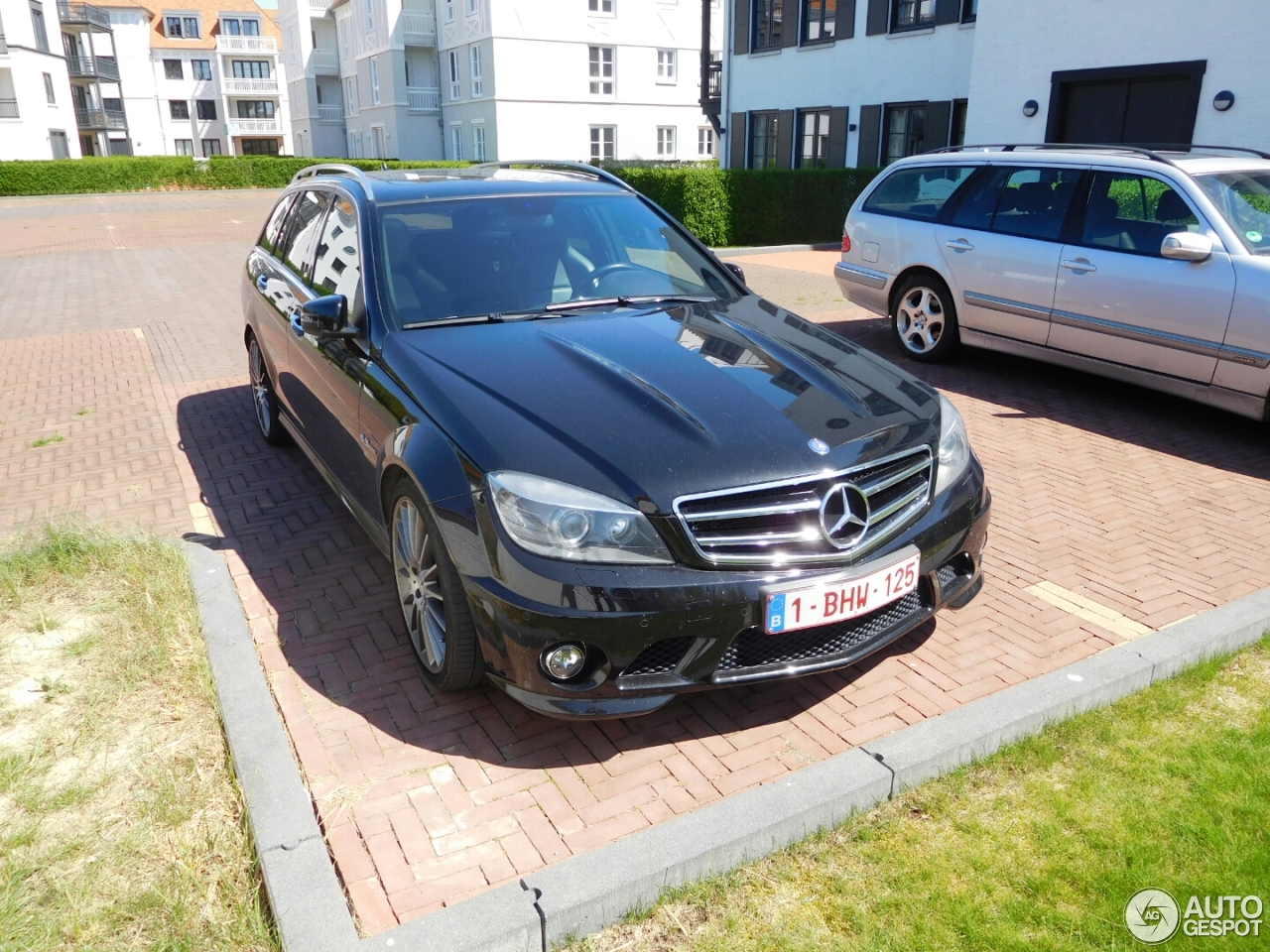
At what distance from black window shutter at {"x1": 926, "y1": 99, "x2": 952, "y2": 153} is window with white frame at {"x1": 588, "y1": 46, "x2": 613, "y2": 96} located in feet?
84.5

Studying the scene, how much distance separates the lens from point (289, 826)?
2916 mm

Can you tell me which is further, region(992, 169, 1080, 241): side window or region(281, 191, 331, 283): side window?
region(992, 169, 1080, 241): side window

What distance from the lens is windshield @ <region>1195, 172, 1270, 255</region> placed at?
6598 millimetres

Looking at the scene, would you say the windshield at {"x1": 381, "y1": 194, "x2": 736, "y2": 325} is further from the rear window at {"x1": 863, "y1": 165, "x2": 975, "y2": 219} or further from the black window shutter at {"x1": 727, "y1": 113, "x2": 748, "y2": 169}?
the black window shutter at {"x1": 727, "y1": 113, "x2": 748, "y2": 169}

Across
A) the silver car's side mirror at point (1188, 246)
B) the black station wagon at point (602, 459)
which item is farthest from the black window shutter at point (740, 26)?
the black station wagon at point (602, 459)

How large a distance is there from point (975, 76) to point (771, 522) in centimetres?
1820

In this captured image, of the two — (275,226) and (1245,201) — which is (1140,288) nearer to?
(1245,201)

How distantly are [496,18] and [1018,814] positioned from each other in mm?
44157

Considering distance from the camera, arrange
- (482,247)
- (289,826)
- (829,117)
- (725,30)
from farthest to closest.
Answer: (725,30) < (829,117) < (482,247) < (289,826)

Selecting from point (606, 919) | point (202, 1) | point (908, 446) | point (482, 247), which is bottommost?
point (606, 919)

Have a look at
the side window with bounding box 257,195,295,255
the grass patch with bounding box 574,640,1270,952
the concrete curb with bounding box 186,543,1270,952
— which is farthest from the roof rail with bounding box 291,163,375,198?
the grass patch with bounding box 574,640,1270,952

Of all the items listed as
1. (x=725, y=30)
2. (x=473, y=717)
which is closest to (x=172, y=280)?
(x=473, y=717)

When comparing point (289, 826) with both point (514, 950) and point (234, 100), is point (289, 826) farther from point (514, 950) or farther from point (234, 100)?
point (234, 100)

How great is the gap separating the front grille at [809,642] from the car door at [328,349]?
75.2 inches
